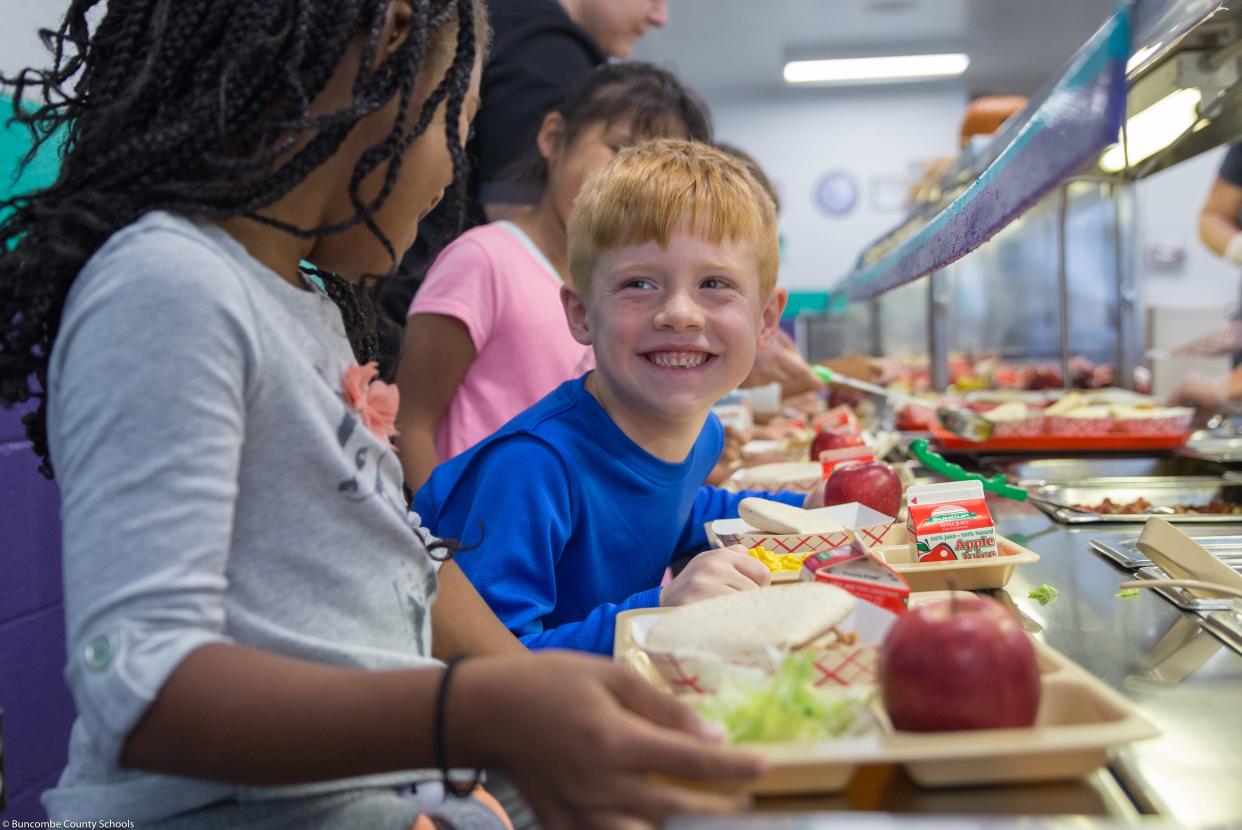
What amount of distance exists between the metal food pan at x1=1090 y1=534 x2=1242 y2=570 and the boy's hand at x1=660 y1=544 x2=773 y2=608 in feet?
1.80

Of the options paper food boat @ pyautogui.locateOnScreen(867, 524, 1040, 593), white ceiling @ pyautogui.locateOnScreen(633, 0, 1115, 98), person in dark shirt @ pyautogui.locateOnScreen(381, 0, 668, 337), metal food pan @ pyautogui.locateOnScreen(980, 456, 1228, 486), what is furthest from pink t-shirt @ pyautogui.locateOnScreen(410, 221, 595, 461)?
white ceiling @ pyautogui.locateOnScreen(633, 0, 1115, 98)

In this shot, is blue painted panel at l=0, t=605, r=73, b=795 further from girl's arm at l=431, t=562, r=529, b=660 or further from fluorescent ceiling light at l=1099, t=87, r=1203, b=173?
fluorescent ceiling light at l=1099, t=87, r=1203, b=173

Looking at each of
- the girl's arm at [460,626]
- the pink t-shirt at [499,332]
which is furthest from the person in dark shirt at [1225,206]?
the girl's arm at [460,626]

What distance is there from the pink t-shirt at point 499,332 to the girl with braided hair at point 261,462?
103 cm

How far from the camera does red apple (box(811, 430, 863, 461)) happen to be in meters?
A: 2.18

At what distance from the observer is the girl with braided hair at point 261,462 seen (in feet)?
2.19

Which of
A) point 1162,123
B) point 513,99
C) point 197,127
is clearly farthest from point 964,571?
point 513,99

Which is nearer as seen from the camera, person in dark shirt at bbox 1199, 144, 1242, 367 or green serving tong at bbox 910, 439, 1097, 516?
green serving tong at bbox 910, 439, 1097, 516

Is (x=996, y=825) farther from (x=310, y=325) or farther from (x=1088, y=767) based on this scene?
(x=310, y=325)

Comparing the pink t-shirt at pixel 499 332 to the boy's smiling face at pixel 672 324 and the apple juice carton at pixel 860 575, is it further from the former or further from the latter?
the apple juice carton at pixel 860 575

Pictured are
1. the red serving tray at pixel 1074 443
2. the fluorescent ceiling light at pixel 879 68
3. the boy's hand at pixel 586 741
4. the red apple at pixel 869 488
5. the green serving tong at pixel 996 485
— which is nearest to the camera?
the boy's hand at pixel 586 741

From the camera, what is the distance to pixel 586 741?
24.1 inches

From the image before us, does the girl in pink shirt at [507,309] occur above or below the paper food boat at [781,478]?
above

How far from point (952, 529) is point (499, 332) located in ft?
3.94
